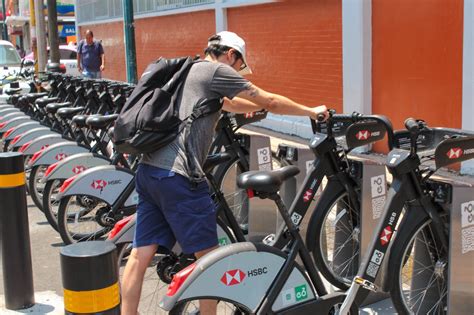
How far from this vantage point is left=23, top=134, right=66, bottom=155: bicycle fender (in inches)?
285

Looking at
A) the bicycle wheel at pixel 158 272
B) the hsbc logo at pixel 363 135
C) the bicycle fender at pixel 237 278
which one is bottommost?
the bicycle wheel at pixel 158 272

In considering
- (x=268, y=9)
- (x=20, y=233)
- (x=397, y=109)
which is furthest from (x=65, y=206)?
(x=268, y=9)

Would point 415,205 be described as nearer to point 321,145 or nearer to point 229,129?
point 321,145

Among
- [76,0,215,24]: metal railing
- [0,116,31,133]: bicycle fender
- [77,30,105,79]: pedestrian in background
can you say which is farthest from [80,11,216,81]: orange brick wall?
[0,116,31,133]: bicycle fender

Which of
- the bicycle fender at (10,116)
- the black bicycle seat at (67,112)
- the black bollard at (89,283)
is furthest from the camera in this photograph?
the bicycle fender at (10,116)

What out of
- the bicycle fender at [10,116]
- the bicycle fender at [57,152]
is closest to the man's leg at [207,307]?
the bicycle fender at [57,152]

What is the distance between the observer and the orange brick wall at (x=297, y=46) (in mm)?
10000

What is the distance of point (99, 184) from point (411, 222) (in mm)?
2635

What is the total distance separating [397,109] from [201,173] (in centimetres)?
564

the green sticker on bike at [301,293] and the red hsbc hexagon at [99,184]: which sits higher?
the red hsbc hexagon at [99,184]

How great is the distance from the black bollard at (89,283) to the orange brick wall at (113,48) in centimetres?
1742

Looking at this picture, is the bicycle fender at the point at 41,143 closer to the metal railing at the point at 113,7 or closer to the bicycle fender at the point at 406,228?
the bicycle fender at the point at 406,228

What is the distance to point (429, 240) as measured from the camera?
3.96 metres

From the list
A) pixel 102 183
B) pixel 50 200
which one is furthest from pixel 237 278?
pixel 50 200
